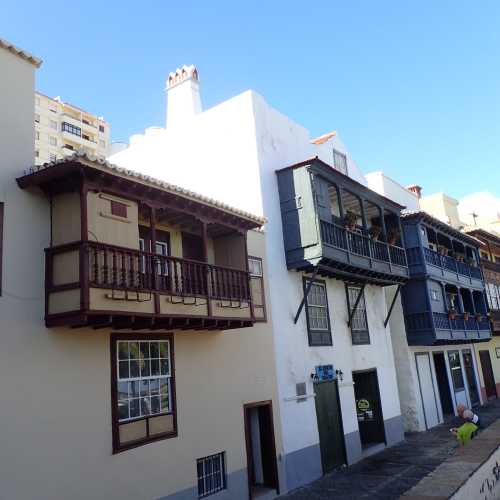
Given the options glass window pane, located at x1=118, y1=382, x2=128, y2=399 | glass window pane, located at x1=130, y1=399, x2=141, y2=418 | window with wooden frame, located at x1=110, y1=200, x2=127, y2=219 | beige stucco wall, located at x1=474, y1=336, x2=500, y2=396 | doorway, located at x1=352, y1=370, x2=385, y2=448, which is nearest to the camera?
window with wooden frame, located at x1=110, y1=200, x2=127, y2=219

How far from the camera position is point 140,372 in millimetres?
9773

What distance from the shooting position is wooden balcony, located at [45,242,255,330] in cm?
811

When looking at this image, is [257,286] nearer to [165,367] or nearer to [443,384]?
[165,367]

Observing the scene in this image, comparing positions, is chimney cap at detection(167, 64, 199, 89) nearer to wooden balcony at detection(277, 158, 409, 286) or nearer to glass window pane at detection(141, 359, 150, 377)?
wooden balcony at detection(277, 158, 409, 286)

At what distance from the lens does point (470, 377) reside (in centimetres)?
2562

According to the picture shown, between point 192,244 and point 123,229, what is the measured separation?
9.72 ft

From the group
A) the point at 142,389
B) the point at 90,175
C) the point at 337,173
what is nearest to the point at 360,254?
the point at 337,173

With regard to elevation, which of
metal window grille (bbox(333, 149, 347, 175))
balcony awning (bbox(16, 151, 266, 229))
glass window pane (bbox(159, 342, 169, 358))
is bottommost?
glass window pane (bbox(159, 342, 169, 358))

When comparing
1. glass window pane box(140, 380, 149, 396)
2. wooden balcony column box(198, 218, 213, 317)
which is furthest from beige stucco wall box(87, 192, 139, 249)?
glass window pane box(140, 380, 149, 396)

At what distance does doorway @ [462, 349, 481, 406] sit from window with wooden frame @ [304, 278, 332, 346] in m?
13.0

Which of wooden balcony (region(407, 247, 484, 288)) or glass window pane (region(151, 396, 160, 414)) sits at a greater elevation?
wooden balcony (region(407, 247, 484, 288))

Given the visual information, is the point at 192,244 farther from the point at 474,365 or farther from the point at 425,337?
the point at 474,365

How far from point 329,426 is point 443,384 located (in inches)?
426

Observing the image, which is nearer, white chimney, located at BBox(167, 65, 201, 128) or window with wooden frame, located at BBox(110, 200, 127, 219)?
window with wooden frame, located at BBox(110, 200, 127, 219)
